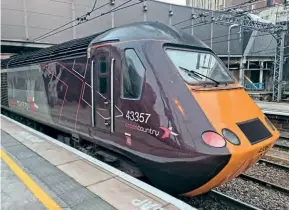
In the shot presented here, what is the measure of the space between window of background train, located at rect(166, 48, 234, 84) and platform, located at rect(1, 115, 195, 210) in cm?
176

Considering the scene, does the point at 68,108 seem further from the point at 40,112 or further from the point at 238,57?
the point at 238,57

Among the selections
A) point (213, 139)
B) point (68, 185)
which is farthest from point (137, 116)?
point (68, 185)

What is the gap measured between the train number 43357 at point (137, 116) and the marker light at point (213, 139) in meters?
0.88

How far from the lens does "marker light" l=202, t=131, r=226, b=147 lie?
3219mm

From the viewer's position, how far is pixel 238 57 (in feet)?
120

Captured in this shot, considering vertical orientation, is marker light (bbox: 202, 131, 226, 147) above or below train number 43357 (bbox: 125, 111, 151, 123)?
below

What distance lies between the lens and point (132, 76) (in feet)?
13.3

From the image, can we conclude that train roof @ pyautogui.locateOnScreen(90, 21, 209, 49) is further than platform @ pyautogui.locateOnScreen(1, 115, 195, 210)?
Yes

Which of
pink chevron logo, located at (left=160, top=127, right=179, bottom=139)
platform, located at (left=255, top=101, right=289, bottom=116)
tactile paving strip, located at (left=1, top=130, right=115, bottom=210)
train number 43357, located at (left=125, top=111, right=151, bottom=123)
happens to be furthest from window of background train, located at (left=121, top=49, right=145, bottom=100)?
platform, located at (left=255, top=101, right=289, bottom=116)

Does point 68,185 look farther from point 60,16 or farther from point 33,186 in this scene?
point 60,16

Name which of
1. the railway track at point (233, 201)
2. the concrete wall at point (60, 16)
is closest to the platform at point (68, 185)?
the railway track at point (233, 201)

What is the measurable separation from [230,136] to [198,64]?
1.50 m

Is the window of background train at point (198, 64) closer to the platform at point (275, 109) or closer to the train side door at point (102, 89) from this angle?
the train side door at point (102, 89)

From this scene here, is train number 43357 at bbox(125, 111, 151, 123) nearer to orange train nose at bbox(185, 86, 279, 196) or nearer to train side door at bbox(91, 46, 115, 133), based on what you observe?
train side door at bbox(91, 46, 115, 133)
